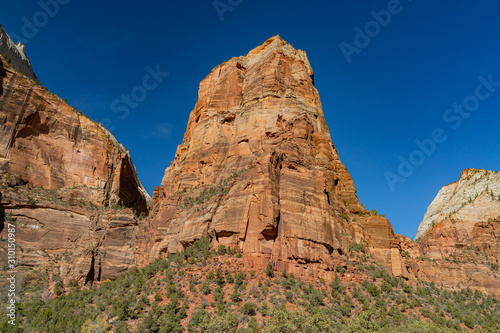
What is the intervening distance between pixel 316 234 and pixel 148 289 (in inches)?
746

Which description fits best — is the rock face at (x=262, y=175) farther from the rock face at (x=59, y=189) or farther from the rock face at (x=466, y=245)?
the rock face at (x=466, y=245)

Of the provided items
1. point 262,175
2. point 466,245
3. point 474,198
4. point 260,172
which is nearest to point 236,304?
point 262,175

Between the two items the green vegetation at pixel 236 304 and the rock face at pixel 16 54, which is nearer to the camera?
the green vegetation at pixel 236 304

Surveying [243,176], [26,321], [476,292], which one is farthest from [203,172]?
[476,292]

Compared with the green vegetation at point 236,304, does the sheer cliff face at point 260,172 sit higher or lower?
higher

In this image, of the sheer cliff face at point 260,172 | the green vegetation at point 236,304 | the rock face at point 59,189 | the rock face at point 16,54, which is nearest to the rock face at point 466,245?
the green vegetation at point 236,304

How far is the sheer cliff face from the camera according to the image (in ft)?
126

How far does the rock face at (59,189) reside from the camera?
50062 mm

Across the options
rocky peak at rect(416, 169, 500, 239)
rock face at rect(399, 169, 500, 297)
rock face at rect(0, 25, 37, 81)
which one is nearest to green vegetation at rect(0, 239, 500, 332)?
rock face at rect(399, 169, 500, 297)

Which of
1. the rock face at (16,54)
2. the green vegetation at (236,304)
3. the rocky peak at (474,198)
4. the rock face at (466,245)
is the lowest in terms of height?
the green vegetation at (236,304)

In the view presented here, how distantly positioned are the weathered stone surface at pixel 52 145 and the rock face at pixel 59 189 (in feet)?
0.43

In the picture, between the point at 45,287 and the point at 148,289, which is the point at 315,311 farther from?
the point at 45,287

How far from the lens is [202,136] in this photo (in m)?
59.0

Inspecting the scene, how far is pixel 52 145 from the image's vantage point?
6284 centimetres
